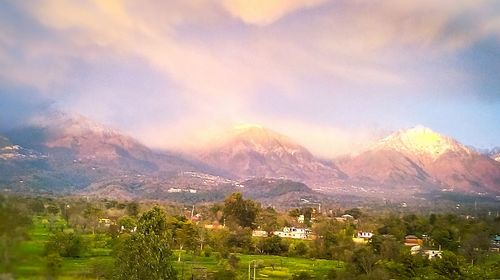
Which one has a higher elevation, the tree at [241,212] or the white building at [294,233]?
the tree at [241,212]

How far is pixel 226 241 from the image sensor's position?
69.1 m

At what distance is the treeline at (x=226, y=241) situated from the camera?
2325 centimetres

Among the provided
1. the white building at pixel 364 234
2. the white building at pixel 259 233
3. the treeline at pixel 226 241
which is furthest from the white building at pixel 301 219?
the white building at pixel 364 234

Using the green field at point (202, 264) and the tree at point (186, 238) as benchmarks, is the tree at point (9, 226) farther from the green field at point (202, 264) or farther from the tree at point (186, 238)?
the tree at point (186, 238)

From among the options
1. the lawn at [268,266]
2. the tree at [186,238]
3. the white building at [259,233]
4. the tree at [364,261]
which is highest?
the white building at [259,233]

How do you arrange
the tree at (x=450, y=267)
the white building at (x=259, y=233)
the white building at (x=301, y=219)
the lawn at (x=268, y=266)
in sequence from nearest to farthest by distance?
the tree at (x=450, y=267)
the lawn at (x=268, y=266)
the white building at (x=259, y=233)
the white building at (x=301, y=219)

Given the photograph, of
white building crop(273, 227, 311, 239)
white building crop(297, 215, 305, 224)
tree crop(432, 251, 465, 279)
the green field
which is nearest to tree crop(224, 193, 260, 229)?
white building crop(273, 227, 311, 239)

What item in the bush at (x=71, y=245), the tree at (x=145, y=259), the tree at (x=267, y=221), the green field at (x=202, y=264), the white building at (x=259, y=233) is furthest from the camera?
the tree at (x=267, y=221)

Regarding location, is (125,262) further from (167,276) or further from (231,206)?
(231,206)

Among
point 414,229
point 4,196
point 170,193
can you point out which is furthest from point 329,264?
point 170,193

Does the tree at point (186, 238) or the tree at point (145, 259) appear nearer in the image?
the tree at point (145, 259)

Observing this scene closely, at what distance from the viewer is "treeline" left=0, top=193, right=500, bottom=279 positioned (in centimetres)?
2325

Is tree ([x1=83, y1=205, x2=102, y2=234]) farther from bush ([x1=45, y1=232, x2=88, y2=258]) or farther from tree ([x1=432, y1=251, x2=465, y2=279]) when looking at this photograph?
tree ([x1=432, y1=251, x2=465, y2=279])

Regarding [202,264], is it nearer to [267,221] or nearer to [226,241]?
[226,241]
